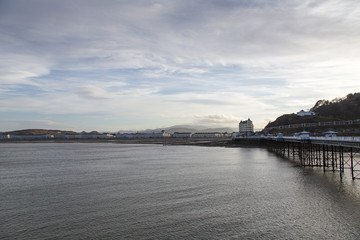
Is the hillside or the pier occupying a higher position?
the hillside

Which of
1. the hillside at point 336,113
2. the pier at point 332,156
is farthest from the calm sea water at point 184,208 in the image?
the hillside at point 336,113

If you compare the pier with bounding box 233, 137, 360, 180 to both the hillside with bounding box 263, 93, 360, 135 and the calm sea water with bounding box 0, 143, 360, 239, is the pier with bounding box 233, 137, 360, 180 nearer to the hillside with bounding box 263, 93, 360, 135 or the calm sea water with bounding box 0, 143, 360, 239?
the calm sea water with bounding box 0, 143, 360, 239

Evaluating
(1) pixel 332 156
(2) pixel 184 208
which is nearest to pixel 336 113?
(1) pixel 332 156

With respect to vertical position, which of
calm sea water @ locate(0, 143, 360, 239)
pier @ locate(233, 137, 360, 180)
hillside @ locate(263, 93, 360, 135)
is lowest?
calm sea water @ locate(0, 143, 360, 239)

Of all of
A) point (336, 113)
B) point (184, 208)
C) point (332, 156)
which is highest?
point (336, 113)

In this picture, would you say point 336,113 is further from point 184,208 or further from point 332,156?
point 184,208

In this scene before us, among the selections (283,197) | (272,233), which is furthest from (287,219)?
(283,197)

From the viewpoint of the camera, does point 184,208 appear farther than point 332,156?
No

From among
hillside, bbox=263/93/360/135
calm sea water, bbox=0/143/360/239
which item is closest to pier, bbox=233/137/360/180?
calm sea water, bbox=0/143/360/239

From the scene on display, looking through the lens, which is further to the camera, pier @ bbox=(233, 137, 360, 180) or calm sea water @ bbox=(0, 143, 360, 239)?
pier @ bbox=(233, 137, 360, 180)

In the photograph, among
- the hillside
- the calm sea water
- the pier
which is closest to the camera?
the calm sea water

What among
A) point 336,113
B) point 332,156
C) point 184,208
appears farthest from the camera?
point 336,113

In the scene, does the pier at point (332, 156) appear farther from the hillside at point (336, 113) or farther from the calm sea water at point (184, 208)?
the hillside at point (336, 113)

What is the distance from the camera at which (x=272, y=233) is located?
1864cm
